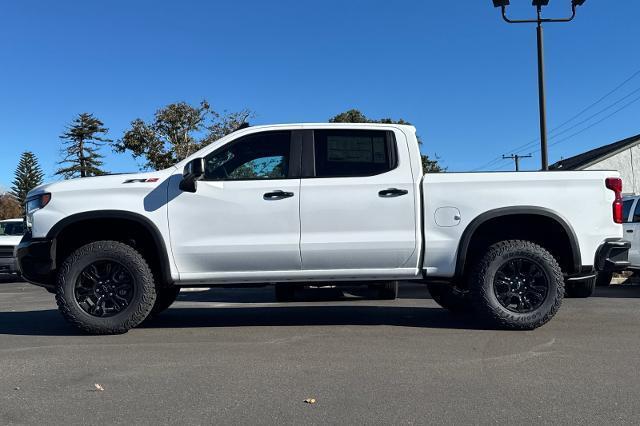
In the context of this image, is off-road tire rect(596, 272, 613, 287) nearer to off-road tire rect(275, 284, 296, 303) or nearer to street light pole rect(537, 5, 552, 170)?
street light pole rect(537, 5, 552, 170)

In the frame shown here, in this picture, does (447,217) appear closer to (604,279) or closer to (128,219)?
(128,219)

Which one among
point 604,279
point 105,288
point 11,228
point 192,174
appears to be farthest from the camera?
point 11,228

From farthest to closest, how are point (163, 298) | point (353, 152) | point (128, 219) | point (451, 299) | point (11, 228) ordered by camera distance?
point (11, 228) < point (451, 299) < point (163, 298) < point (353, 152) < point (128, 219)

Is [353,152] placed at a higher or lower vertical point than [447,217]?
higher

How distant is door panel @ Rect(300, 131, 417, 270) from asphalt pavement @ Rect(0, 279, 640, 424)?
24.2 inches

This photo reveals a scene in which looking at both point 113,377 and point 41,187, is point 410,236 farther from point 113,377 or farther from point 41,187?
point 41,187

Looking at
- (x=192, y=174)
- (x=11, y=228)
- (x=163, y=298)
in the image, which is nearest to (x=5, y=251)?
(x=11, y=228)

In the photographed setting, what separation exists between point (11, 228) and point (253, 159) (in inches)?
500

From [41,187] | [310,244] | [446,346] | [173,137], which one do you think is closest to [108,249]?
[41,187]

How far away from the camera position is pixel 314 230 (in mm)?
6066

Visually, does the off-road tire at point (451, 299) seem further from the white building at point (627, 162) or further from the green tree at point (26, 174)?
the green tree at point (26, 174)

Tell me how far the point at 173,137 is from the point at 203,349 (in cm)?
2374

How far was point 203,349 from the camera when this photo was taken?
5645 millimetres

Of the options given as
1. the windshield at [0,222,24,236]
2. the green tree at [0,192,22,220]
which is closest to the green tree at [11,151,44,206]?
the green tree at [0,192,22,220]
